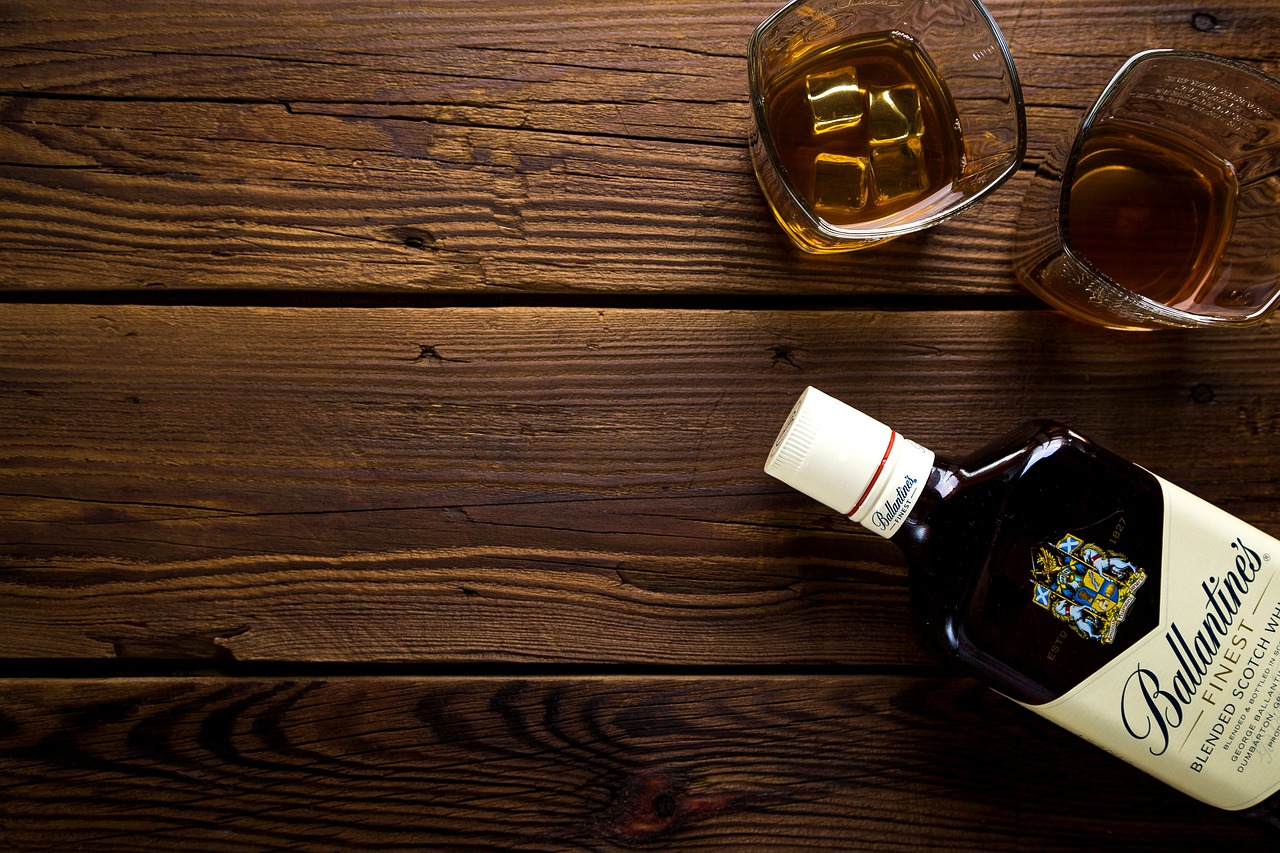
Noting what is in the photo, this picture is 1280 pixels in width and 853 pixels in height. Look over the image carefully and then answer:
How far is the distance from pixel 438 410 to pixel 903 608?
0.41 metres

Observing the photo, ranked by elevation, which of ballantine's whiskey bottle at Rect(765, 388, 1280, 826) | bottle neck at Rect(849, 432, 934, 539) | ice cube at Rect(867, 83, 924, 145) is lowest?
ballantine's whiskey bottle at Rect(765, 388, 1280, 826)

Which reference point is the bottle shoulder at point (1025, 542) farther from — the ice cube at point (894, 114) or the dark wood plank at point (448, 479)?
the ice cube at point (894, 114)

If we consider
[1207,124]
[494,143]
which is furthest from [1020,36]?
[494,143]

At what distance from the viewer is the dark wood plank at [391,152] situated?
650 mm

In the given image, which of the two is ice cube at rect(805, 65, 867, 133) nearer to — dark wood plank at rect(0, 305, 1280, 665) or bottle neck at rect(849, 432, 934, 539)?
dark wood plank at rect(0, 305, 1280, 665)

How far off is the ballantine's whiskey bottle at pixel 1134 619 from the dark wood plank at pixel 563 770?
11cm

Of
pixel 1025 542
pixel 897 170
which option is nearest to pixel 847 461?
pixel 1025 542

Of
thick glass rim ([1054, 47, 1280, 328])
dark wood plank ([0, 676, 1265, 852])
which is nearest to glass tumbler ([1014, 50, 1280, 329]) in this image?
thick glass rim ([1054, 47, 1280, 328])

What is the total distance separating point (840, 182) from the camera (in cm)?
62

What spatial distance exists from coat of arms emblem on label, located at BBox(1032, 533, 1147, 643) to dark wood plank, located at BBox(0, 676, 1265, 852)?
0.14 meters

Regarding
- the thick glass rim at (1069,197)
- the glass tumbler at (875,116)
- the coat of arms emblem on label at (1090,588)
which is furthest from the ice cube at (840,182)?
the coat of arms emblem on label at (1090,588)

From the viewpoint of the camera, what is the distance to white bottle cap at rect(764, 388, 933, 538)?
0.51 m

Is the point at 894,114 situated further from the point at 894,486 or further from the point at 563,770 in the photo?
the point at 563,770

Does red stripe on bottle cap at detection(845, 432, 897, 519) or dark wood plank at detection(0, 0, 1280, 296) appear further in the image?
dark wood plank at detection(0, 0, 1280, 296)
